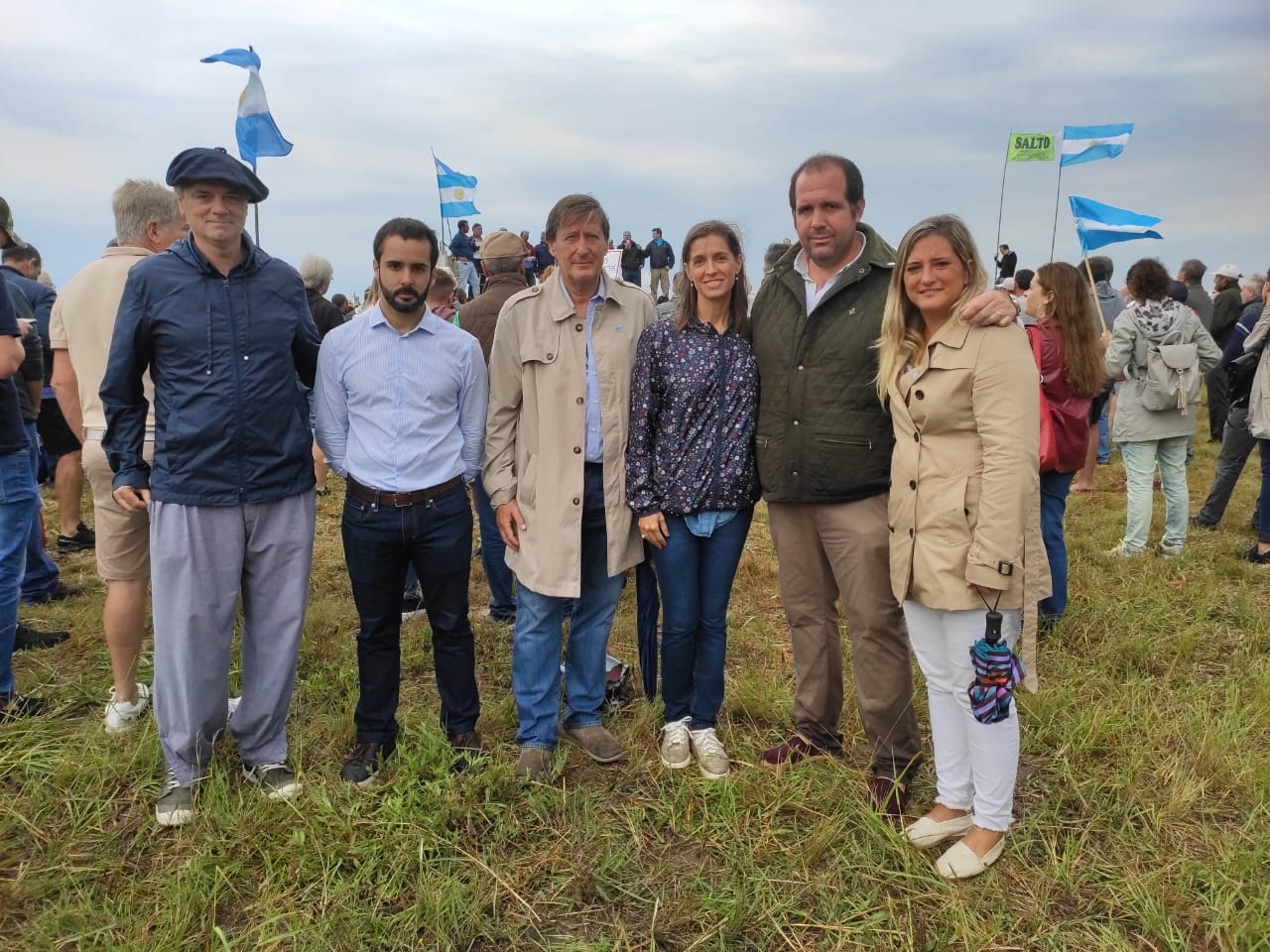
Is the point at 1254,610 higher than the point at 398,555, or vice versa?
the point at 398,555

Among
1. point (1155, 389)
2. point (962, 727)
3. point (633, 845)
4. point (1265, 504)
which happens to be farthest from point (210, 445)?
point (1265, 504)

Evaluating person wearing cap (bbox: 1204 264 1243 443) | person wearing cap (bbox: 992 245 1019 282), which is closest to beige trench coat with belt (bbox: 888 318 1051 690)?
person wearing cap (bbox: 1204 264 1243 443)

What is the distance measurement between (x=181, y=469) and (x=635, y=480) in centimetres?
163

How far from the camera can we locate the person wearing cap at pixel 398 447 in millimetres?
3072

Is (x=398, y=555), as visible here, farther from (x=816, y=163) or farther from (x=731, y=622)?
(x=731, y=622)

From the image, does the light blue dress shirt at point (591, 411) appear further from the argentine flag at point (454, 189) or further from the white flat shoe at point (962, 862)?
the argentine flag at point (454, 189)

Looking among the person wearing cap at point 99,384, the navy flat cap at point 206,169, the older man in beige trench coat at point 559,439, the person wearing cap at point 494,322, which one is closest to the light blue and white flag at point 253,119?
the person wearing cap at point 494,322

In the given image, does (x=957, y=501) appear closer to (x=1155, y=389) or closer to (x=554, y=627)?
(x=554, y=627)

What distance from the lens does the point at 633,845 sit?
2.89m

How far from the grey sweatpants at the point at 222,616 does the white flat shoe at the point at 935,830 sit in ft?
7.97

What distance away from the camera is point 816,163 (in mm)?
2951

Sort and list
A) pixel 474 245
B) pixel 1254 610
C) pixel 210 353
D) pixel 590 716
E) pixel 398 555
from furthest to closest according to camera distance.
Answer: pixel 474 245
pixel 1254 610
pixel 590 716
pixel 398 555
pixel 210 353

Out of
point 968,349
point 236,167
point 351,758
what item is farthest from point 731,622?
point 236,167

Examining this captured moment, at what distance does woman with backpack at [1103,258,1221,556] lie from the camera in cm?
605
